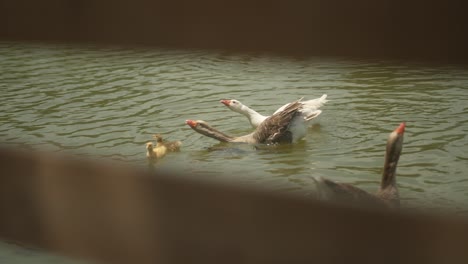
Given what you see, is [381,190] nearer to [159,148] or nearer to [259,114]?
[159,148]

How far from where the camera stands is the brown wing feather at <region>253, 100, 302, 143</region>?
4.61 m

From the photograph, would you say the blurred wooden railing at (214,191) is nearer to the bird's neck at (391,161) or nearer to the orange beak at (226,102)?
the bird's neck at (391,161)

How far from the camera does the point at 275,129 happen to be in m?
4.63

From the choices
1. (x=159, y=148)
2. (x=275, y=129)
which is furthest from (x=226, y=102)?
(x=159, y=148)

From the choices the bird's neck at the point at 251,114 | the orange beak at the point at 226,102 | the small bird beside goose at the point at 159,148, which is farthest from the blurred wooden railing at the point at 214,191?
the orange beak at the point at 226,102

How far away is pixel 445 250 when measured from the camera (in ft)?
1.54

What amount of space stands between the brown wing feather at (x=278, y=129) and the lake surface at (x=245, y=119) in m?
0.09

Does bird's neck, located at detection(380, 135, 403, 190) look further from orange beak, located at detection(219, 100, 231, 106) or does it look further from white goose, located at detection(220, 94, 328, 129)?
orange beak, located at detection(219, 100, 231, 106)

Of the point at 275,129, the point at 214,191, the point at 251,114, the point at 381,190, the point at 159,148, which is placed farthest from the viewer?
the point at 251,114

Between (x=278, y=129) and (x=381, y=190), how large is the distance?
5.18 feet

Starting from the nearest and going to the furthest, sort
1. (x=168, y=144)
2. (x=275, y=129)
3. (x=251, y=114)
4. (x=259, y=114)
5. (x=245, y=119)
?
(x=168, y=144) → (x=275, y=129) → (x=251, y=114) → (x=259, y=114) → (x=245, y=119)

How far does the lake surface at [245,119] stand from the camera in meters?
3.86

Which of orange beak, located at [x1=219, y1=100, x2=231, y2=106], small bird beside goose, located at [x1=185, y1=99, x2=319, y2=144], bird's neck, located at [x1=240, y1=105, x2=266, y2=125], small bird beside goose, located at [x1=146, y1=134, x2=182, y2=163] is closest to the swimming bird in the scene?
small bird beside goose, located at [x1=146, y1=134, x2=182, y2=163]

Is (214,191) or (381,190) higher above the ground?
(214,191)
